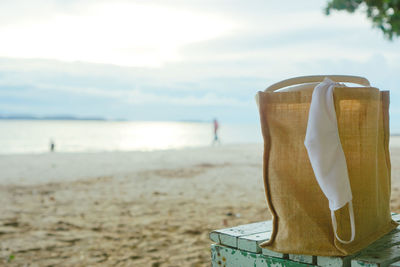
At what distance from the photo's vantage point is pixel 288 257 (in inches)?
70.2

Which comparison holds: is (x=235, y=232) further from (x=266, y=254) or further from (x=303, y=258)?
(x=303, y=258)

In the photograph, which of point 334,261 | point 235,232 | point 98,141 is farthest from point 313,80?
point 98,141

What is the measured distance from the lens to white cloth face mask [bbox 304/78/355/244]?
1.54m

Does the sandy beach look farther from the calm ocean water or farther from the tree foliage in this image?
the calm ocean water

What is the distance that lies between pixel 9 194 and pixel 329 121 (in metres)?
8.11

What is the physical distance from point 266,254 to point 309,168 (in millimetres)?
473

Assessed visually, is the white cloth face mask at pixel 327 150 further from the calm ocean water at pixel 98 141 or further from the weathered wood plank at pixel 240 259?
the calm ocean water at pixel 98 141

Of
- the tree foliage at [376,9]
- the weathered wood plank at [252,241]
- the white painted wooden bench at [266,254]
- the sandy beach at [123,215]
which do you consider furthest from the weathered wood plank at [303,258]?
the tree foliage at [376,9]

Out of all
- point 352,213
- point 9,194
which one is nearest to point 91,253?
point 352,213

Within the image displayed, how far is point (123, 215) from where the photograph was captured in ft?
20.6

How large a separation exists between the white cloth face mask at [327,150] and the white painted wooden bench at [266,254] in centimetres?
24

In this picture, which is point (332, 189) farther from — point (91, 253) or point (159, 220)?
point (159, 220)

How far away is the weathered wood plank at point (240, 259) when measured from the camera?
1805 mm

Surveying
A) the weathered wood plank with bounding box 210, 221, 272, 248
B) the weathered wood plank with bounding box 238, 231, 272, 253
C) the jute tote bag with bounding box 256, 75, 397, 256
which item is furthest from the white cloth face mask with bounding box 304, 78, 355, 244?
the weathered wood plank with bounding box 210, 221, 272, 248
